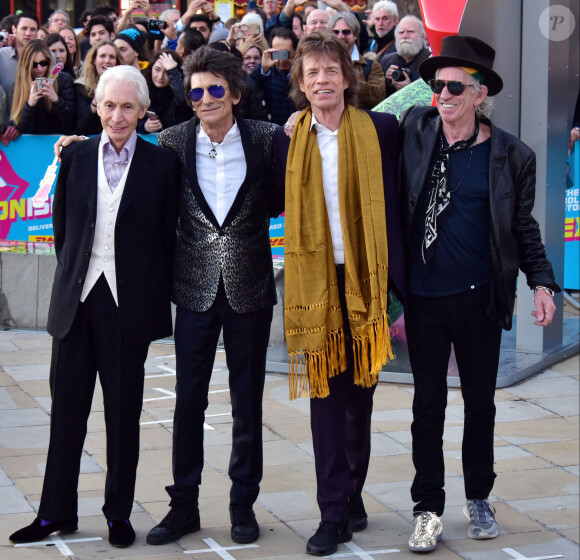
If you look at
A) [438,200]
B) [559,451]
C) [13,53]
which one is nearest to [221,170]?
[438,200]

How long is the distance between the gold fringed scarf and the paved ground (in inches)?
29.6

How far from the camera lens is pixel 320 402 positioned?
451cm

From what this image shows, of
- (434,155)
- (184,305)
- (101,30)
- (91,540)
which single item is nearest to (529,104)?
(434,155)

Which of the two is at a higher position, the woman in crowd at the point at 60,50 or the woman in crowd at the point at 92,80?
the woman in crowd at the point at 60,50

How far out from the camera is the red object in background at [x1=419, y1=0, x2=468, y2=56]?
7.07m

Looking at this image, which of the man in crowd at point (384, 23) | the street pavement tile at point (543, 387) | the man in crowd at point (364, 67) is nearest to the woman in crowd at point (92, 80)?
the man in crowd at point (364, 67)

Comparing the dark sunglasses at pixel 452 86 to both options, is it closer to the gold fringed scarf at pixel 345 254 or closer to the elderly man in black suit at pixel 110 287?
the gold fringed scarf at pixel 345 254

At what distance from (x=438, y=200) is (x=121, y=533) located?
1.85 metres

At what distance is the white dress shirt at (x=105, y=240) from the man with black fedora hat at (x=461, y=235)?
1.16 meters

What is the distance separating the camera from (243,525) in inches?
181

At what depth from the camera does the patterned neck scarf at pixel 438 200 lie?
4.40 meters

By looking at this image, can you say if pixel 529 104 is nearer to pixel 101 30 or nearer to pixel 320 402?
pixel 320 402

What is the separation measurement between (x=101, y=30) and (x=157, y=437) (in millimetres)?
6219

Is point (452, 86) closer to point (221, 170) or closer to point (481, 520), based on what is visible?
point (221, 170)
